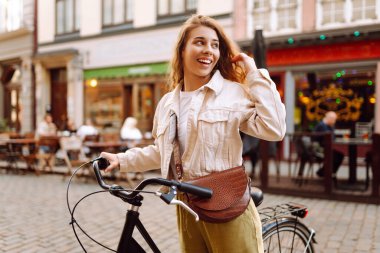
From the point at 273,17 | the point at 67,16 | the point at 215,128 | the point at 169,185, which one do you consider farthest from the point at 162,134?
the point at 67,16

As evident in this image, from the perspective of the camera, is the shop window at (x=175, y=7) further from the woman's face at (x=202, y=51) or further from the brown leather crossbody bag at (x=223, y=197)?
the brown leather crossbody bag at (x=223, y=197)

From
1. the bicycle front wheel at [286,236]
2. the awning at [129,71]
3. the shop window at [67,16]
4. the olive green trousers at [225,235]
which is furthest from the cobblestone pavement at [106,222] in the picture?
the shop window at [67,16]

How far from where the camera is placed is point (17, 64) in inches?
803

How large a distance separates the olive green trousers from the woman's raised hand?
2.20 feet

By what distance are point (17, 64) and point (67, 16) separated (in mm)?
4242

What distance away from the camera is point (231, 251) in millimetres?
1918

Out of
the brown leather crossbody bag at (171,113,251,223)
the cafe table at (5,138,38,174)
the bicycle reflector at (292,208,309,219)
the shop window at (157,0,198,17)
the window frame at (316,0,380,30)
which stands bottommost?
the cafe table at (5,138,38,174)

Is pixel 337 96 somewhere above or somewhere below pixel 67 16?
below

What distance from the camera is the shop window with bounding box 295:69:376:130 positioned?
1220cm

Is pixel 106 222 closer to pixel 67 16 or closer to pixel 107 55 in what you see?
pixel 107 55

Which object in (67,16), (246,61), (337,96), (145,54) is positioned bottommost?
(246,61)

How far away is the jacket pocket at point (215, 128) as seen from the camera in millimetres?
1883

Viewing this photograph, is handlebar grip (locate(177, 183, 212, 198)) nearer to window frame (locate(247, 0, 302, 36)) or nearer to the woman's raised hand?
the woman's raised hand

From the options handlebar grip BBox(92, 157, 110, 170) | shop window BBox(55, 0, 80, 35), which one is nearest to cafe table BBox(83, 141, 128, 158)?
handlebar grip BBox(92, 157, 110, 170)
